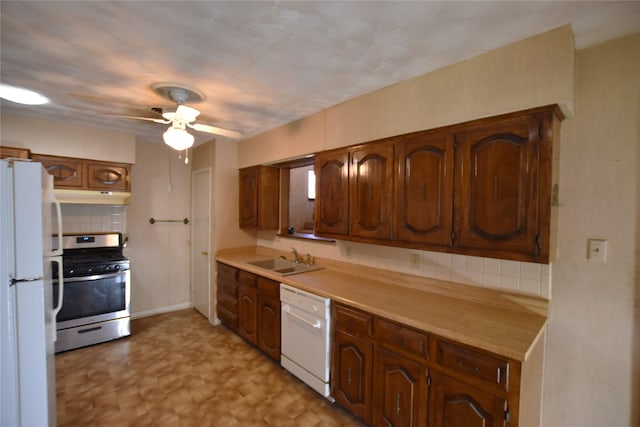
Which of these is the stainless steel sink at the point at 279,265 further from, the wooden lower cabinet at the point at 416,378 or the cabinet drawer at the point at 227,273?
the wooden lower cabinet at the point at 416,378

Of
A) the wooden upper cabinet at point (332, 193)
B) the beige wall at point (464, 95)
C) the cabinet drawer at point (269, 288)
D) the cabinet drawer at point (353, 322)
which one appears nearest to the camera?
the beige wall at point (464, 95)

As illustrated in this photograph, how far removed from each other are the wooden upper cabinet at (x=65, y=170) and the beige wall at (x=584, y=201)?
3762mm

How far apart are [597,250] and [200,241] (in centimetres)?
414

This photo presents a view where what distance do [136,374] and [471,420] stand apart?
2.79 meters

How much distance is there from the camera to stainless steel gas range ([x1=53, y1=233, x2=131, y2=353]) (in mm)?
2996

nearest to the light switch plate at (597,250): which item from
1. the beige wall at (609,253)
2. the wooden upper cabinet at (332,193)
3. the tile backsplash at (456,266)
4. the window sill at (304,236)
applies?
the beige wall at (609,253)

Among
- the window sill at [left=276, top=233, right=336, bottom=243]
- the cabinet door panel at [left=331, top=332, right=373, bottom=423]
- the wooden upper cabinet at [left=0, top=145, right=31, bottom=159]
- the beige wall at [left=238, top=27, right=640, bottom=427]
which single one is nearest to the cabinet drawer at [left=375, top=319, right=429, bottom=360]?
the cabinet door panel at [left=331, top=332, right=373, bottom=423]

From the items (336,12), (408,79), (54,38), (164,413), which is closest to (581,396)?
(408,79)

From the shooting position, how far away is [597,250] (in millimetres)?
1556

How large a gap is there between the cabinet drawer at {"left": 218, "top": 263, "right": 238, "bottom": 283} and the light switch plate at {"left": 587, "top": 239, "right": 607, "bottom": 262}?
304 cm

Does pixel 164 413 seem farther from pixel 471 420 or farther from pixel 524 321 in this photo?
pixel 524 321

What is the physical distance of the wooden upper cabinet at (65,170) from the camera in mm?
3045

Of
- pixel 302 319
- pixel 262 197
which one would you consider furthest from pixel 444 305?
pixel 262 197

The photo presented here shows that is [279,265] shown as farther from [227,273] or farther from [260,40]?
[260,40]
